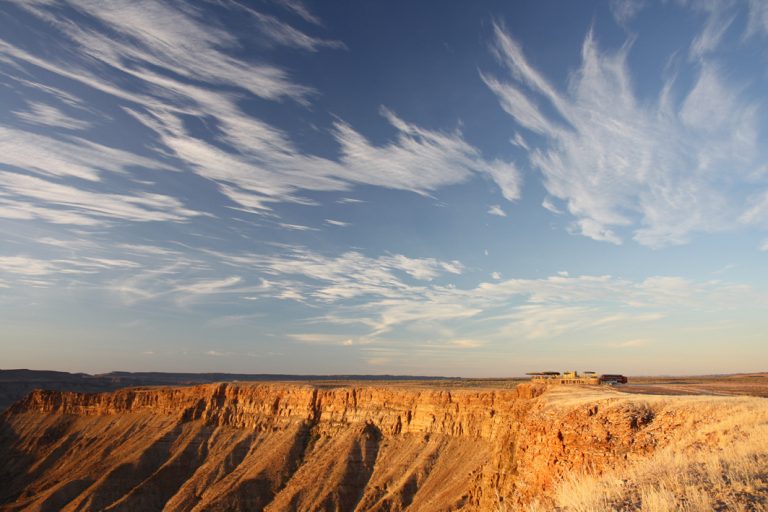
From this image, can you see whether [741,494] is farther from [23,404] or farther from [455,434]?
[23,404]

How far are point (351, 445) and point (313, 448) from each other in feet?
26.5

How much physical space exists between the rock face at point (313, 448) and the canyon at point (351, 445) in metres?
0.19

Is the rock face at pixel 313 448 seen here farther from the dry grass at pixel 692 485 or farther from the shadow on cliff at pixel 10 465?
the dry grass at pixel 692 485

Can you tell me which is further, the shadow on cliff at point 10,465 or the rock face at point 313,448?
the shadow on cliff at point 10,465

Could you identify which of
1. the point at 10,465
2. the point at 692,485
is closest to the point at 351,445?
the point at 692,485

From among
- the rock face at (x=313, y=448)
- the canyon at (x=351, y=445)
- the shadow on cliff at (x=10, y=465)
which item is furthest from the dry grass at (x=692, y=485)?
the shadow on cliff at (x=10, y=465)

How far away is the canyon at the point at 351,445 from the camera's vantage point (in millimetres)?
21750

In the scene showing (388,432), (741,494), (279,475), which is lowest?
(279,475)

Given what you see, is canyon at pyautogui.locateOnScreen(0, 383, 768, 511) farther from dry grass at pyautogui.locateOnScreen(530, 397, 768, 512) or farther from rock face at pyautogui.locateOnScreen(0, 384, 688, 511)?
rock face at pyautogui.locateOnScreen(0, 384, 688, 511)

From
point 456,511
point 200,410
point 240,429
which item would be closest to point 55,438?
point 200,410

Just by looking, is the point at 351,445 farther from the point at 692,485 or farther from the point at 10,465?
the point at 10,465

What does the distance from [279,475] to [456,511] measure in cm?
3027

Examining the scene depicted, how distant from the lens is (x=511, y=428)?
156 ft

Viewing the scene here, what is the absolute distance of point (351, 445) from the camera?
208 ft
